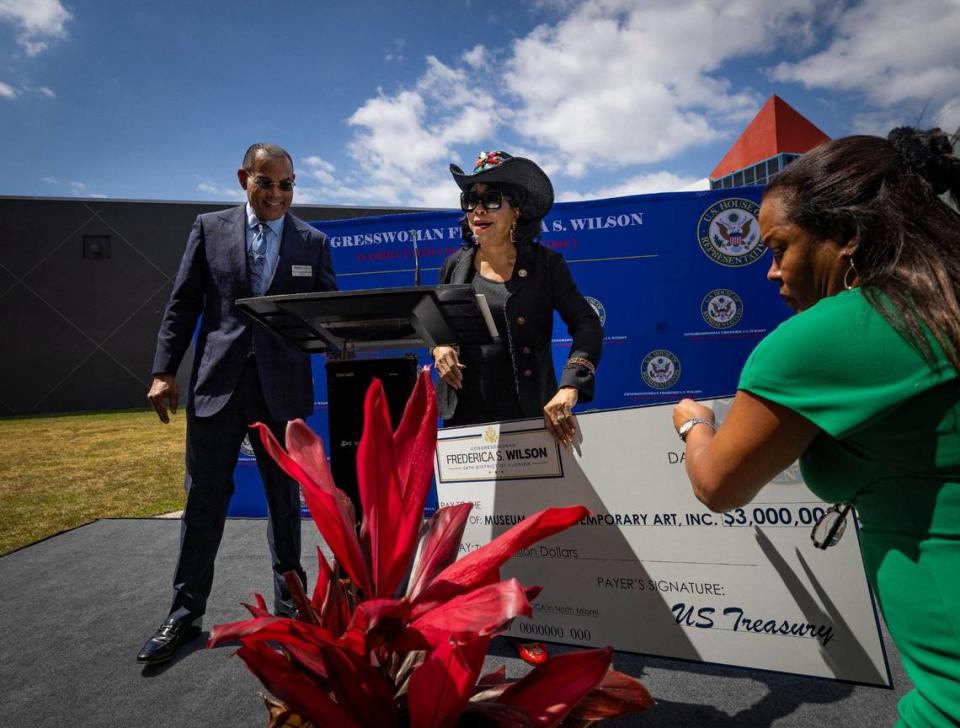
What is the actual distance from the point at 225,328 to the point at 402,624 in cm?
224

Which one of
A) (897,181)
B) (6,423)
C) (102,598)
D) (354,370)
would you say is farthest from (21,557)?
(6,423)

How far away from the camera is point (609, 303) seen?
4.68 m

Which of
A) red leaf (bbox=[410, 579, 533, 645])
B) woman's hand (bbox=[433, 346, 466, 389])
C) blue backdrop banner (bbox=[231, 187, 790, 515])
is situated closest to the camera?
red leaf (bbox=[410, 579, 533, 645])

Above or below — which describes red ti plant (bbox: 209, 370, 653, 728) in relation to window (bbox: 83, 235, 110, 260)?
below

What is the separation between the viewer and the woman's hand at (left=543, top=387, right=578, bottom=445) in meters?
1.71

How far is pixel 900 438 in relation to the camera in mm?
751

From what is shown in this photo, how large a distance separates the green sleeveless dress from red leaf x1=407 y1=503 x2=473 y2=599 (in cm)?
53

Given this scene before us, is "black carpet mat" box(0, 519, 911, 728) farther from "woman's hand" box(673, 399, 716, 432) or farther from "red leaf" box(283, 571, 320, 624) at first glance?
"red leaf" box(283, 571, 320, 624)

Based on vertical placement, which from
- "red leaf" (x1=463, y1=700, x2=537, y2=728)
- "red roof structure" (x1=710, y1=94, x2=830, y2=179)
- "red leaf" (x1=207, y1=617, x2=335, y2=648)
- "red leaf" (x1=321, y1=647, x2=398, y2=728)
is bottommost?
"red leaf" (x1=463, y1=700, x2=537, y2=728)

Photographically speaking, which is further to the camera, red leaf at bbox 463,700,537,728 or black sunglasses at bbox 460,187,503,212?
black sunglasses at bbox 460,187,503,212

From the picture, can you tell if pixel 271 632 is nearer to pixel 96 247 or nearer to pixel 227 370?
pixel 227 370

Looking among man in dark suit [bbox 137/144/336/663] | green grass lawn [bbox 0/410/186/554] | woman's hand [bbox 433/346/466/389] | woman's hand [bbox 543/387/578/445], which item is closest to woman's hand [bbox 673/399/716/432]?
woman's hand [bbox 543/387/578/445]

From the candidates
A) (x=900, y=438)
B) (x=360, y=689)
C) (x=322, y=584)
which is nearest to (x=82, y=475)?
(x=322, y=584)

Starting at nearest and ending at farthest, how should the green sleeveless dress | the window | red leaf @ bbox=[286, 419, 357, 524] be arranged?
red leaf @ bbox=[286, 419, 357, 524], the green sleeveless dress, the window
